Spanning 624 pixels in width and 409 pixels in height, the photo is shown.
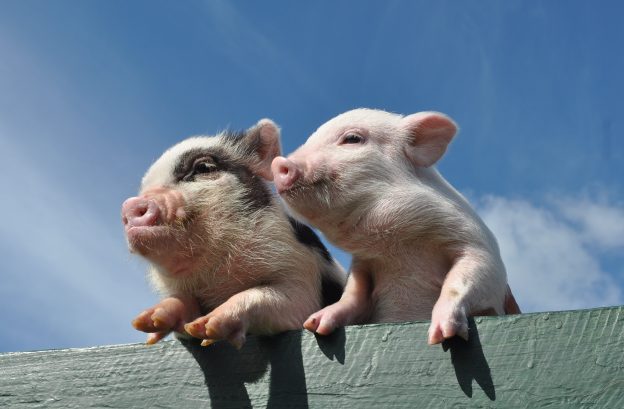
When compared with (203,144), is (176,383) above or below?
below

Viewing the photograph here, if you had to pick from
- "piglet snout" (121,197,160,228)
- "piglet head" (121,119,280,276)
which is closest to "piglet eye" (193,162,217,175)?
"piglet head" (121,119,280,276)

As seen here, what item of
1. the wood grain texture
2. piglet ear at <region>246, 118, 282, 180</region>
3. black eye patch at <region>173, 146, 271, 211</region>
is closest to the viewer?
the wood grain texture

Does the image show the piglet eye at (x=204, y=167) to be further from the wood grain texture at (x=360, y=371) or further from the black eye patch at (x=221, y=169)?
the wood grain texture at (x=360, y=371)

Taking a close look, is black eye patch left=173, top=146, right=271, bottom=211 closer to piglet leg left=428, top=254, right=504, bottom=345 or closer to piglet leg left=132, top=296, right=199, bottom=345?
piglet leg left=132, top=296, right=199, bottom=345

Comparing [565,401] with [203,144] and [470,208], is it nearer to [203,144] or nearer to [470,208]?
[470,208]

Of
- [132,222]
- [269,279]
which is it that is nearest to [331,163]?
[269,279]

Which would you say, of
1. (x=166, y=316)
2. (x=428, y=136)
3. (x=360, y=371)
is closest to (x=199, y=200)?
(x=166, y=316)
